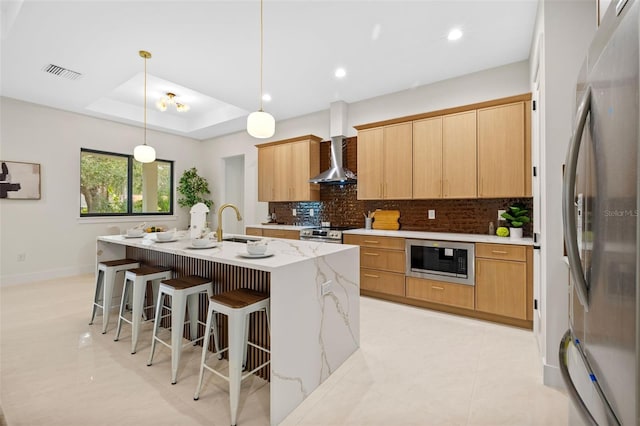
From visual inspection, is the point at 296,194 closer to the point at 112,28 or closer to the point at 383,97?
the point at 383,97

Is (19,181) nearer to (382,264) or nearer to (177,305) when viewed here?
(177,305)

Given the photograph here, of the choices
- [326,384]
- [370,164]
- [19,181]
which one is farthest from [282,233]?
[19,181]

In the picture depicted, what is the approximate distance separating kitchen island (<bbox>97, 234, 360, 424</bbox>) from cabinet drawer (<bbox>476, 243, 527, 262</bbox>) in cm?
153

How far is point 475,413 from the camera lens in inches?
66.7

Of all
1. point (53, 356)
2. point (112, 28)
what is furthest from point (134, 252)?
point (112, 28)

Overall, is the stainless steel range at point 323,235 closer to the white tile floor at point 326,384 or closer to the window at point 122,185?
the white tile floor at point 326,384

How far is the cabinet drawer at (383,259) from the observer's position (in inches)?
141

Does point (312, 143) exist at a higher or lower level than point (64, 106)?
lower

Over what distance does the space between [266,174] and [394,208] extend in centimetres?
246

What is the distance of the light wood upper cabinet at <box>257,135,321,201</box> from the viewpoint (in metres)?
4.91

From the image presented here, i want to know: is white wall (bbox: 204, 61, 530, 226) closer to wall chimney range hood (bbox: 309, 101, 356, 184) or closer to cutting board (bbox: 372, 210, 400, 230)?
wall chimney range hood (bbox: 309, 101, 356, 184)

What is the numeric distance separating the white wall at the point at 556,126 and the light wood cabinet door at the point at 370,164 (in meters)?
2.22

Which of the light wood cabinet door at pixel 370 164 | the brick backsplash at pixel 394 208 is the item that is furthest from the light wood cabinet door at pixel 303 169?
the light wood cabinet door at pixel 370 164

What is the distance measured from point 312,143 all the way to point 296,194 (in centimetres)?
90
